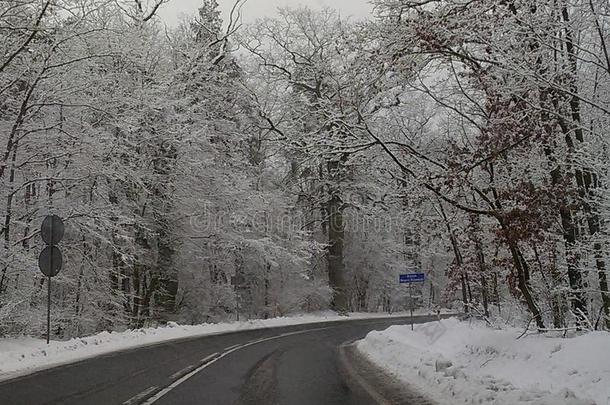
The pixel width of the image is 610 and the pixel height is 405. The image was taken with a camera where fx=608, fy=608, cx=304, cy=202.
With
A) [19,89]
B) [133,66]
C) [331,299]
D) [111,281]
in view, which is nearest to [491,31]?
[19,89]

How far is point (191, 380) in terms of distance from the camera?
10.3 meters

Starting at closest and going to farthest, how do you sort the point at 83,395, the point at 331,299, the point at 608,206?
the point at 83,395
the point at 608,206
the point at 331,299

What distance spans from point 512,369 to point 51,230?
1163cm

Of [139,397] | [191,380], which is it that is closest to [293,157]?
[191,380]

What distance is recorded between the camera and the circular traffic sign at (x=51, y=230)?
15414 millimetres

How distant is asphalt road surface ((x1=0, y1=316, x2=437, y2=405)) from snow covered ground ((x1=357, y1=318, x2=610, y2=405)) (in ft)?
4.41

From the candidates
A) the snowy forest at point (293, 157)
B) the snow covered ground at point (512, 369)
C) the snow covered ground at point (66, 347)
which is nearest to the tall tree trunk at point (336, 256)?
the snowy forest at point (293, 157)

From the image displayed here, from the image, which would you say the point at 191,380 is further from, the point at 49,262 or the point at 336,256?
the point at 336,256

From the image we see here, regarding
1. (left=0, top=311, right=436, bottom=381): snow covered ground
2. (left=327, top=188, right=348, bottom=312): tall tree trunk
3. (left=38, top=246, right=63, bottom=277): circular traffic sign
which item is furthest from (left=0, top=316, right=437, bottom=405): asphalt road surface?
(left=327, top=188, right=348, bottom=312): tall tree trunk

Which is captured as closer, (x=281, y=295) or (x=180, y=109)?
(x=180, y=109)

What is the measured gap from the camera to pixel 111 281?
24719 mm

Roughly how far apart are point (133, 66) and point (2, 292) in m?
10.4

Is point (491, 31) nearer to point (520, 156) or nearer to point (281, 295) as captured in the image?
point (520, 156)

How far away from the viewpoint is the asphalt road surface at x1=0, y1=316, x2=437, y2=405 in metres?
8.34
